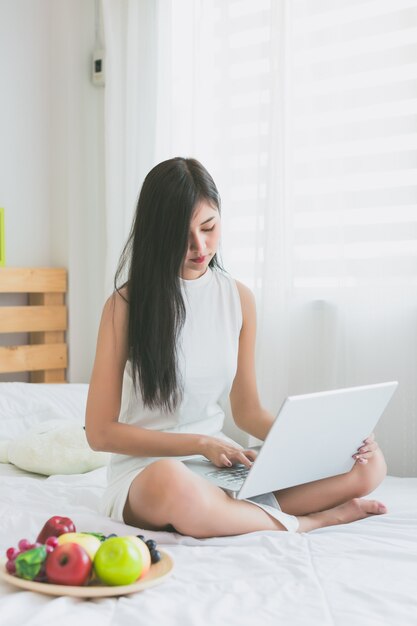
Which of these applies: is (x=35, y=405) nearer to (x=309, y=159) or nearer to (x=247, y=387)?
(x=247, y=387)

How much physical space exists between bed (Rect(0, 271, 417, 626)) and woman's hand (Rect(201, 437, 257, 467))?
133mm

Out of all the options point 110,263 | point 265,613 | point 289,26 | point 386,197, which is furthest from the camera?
point 110,263

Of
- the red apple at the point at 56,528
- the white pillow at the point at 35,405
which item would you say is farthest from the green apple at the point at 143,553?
the white pillow at the point at 35,405

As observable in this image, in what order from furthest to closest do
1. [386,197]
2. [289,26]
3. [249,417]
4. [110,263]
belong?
[110,263] < [289,26] < [386,197] < [249,417]

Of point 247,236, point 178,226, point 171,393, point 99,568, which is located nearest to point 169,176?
point 178,226

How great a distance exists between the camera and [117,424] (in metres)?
1.53

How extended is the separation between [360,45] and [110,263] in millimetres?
1164

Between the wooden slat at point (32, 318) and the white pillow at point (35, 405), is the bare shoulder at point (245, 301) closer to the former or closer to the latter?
the white pillow at point (35, 405)

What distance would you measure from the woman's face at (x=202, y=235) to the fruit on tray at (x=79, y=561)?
61 centimetres

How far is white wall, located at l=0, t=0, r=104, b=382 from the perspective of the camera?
3.07 meters

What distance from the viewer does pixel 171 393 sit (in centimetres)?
158

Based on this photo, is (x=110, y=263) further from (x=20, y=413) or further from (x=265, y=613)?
(x=265, y=613)

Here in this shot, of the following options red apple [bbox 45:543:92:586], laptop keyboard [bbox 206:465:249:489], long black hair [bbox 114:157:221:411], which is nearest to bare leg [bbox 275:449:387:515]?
laptop keyboard [bbox 206:465:249:489]

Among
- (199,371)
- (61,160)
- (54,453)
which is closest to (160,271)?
(199,371)
